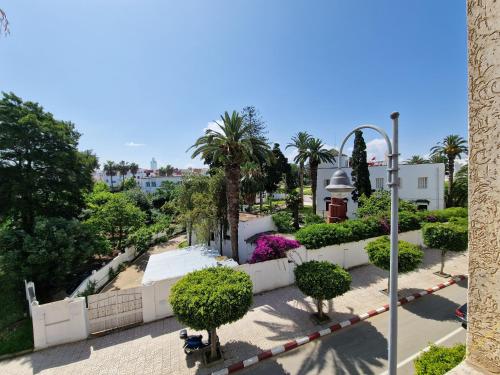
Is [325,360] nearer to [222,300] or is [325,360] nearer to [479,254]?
[222,300]

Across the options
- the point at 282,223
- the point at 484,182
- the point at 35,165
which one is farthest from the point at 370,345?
the point at 35,165

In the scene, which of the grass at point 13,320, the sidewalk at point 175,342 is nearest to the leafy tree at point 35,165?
the grass at point 13,320

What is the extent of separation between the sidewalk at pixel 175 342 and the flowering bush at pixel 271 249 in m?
1.79

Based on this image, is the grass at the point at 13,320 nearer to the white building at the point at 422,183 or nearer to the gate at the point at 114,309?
the gate at the point at 114,309

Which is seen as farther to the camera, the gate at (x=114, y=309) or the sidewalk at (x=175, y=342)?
the gate at (x=114, y=309)

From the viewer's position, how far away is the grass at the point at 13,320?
9109mm

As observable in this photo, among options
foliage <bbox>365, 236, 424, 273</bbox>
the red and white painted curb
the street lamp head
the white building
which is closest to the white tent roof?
the red and white painted curb

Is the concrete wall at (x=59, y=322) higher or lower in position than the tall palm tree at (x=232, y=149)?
lower

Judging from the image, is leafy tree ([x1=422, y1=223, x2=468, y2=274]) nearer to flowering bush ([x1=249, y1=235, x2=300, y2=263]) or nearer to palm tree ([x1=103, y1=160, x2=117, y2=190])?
flowering bush ([x1=249, y1=235, x2=300, y2=263])

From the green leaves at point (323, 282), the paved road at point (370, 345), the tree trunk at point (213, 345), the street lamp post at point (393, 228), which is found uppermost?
the street lamp post at point (393, 228)

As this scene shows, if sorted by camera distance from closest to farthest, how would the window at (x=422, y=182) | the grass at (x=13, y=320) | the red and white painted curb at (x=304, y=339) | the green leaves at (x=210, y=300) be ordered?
the green leaves at (x=210, y=300), the red and white painted curb at (x=304, y=339), the grass at (x=13, y=320), the window at (x=422, y=182)

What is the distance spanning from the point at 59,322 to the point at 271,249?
9.10 metres

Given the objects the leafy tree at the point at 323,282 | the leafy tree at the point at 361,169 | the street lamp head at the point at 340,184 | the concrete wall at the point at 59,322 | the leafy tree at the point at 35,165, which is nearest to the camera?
the street lamp head at the point at 340,184

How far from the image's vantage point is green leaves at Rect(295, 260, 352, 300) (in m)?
8.98
